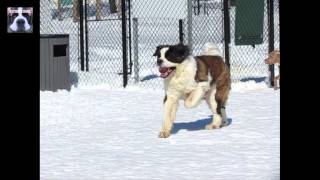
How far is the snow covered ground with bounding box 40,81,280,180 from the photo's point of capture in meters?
6.50

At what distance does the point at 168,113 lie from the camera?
8336mm

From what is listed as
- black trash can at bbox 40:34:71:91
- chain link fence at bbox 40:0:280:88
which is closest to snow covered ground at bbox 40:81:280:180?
black trash can at bbox 40:34:71:91

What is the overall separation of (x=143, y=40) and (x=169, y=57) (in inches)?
632

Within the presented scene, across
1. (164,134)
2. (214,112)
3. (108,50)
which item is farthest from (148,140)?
(108,50)

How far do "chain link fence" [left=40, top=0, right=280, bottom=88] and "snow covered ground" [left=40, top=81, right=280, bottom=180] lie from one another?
195 cm
